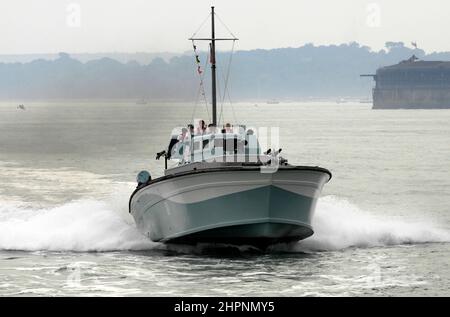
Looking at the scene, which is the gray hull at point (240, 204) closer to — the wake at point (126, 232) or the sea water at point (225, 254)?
the sea water at point (225, 254)

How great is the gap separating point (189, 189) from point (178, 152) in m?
3.33

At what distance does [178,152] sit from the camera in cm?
3266

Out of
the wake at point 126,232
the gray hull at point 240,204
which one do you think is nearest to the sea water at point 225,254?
the wake at point 126,232

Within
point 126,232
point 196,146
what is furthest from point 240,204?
point 126,232

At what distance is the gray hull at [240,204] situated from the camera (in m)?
29.0

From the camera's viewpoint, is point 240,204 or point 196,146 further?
point 196,146

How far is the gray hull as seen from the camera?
29016mm

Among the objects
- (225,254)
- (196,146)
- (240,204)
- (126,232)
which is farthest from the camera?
(126,232)

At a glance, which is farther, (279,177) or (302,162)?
(302,162)

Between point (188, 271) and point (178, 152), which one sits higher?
point (178, 152)

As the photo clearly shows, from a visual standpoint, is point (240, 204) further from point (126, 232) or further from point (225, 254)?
point (126, 232)

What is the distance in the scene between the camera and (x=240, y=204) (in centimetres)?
2914
